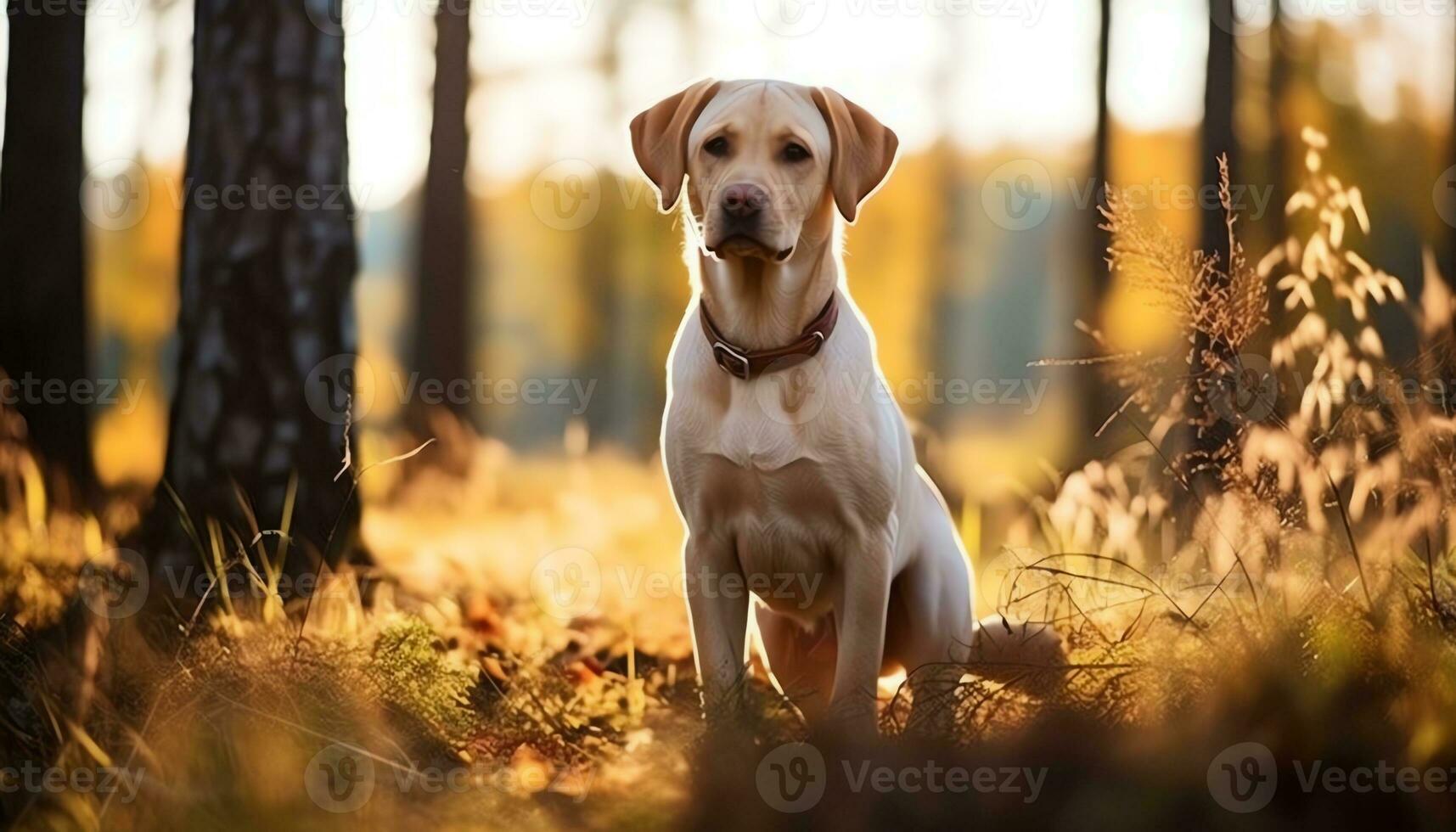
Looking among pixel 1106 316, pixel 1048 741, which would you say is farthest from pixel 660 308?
pixel 1048 741

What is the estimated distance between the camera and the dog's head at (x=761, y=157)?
132 inches

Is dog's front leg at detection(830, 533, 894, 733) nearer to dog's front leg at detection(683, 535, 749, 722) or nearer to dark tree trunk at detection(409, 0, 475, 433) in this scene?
dog's front leg at detection(683, 535, 749, 722)

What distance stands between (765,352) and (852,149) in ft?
1.91

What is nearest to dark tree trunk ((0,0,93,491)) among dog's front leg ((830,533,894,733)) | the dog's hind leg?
the dog's hind leg

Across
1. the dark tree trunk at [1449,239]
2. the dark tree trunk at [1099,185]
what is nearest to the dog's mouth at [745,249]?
the dark tree trunk at [1449,239]

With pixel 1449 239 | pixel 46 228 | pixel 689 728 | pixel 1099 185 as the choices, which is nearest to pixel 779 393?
pixel 689 728

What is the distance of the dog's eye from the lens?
346 centimetres

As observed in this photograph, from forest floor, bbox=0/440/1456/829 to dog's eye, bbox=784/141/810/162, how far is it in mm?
1293

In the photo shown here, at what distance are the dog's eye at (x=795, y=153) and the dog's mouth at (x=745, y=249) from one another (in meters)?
0.24

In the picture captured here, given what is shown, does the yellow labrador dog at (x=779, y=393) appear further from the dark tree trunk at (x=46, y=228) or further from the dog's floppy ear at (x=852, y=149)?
the dark tree trunk at (x=46, y=228)

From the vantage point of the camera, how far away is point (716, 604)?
359 centimetres

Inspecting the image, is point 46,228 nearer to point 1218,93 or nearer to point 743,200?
point 743,200

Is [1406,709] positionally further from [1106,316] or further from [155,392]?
[155,392]

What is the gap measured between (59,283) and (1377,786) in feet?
16.0
